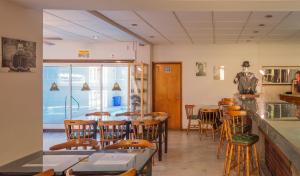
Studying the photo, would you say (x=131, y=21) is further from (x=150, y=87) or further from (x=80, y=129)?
(x=150, y=87)

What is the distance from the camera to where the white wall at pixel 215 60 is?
983cm

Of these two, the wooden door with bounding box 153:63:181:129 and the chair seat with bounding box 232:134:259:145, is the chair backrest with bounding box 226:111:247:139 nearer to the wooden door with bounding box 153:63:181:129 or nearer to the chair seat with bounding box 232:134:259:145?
the chair seat with bounding box 232:134:259:145

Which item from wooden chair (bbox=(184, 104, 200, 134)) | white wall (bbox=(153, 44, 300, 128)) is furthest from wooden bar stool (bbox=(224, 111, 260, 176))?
white wall (bbox=(153, 44, 300, 128))

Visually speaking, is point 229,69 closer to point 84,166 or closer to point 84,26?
point 84,26

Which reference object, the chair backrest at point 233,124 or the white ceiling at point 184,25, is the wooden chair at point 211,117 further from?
the chair backrest at point 233,124

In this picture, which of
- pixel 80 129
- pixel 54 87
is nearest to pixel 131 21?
pixel 80 129

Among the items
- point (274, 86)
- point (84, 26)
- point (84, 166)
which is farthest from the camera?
point (274, 86)

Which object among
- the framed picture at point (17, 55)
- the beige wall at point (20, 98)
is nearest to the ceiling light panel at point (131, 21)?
the beige wall at point (20, 98)

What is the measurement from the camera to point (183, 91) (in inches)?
403

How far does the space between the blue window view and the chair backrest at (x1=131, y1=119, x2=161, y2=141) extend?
4316mm

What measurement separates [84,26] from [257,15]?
3439mm

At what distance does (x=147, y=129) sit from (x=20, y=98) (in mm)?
2345

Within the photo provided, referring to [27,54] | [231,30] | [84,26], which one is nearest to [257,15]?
[231,30]

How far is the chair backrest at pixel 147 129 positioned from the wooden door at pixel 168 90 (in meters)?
4.47
